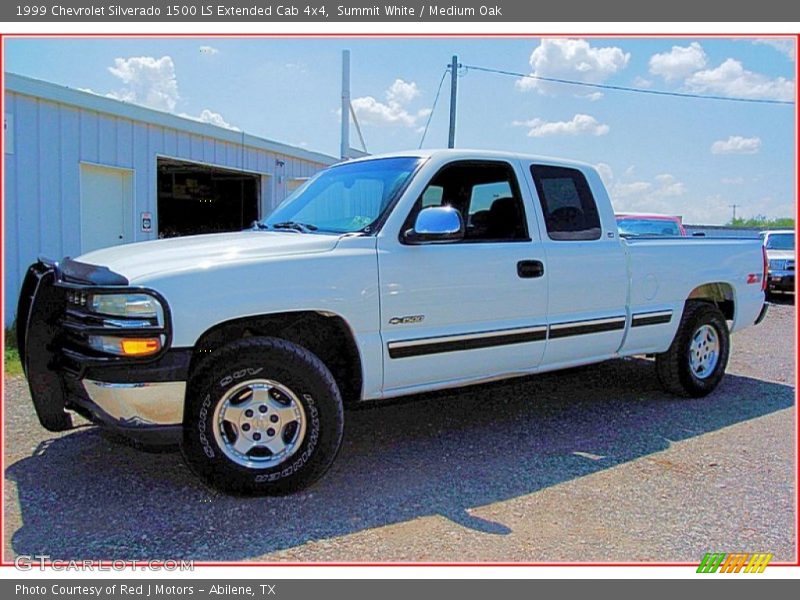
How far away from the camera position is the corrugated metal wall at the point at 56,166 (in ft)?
28.2

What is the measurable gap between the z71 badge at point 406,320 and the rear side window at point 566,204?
1365 mm

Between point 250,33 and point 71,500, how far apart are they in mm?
3018

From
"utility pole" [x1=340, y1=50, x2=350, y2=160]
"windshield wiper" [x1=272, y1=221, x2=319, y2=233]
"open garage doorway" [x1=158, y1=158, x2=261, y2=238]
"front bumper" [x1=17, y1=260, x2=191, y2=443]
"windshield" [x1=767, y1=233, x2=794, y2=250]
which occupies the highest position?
"utility pole" [x1=340, y1=50, x2=350, y2=160]

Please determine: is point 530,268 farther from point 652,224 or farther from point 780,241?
point 780,241

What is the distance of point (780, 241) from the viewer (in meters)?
17.2

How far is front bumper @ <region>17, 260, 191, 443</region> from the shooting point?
340 cm

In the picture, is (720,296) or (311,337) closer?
(311,337)

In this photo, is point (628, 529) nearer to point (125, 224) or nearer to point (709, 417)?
point (709, 417)

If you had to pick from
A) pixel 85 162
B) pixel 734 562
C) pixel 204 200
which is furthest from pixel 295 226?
pixel 204 200

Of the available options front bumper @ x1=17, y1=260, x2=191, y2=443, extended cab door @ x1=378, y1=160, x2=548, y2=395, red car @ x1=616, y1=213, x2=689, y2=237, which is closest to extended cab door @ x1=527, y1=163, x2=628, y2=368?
extended cab door @ x1=378, y1=160, x2=548, y2=395

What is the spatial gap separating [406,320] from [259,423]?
1067 mm

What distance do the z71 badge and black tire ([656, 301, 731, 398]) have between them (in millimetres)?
2902

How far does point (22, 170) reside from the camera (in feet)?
28.4

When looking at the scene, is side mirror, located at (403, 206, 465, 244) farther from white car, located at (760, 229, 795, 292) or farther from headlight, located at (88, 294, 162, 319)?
white car, located at (760, 229, 795, 292)
